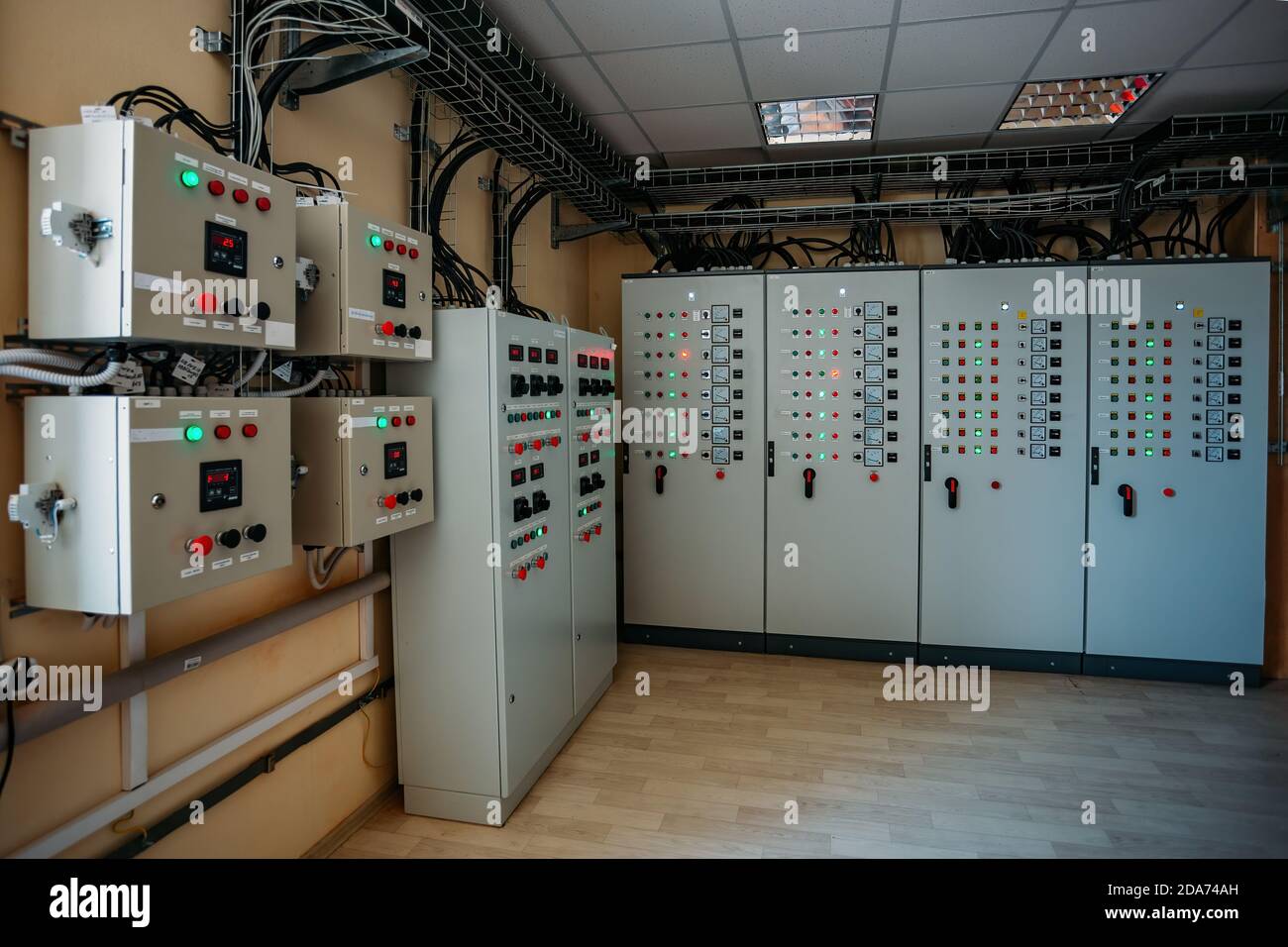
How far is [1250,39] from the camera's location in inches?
119

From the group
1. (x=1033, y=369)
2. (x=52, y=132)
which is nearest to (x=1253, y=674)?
(x=1033, y=369)

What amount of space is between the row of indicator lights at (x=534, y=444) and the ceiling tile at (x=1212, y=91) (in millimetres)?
3144

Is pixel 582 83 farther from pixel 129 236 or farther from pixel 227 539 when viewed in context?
pixel 227 539

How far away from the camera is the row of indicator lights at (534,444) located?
271cm

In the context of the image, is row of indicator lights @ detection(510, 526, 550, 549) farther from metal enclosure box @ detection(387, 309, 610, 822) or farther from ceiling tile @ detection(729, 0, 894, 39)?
ceiling tile @ detection(729, 0, 894, 39)

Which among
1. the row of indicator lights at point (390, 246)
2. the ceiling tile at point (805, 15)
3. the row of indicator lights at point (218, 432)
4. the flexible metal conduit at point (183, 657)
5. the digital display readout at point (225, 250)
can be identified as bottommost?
the flexible metal conduit at point (183, 657)

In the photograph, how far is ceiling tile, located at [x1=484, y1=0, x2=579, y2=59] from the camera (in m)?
2.75

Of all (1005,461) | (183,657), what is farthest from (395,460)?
(1005,461)

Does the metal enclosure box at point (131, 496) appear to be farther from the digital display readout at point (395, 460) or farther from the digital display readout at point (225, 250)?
the digital display readout at point (395, 460)

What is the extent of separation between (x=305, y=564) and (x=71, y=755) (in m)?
0.86

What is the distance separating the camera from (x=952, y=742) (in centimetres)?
331

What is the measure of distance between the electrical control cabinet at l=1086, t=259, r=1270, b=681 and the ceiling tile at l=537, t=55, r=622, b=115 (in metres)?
2.72

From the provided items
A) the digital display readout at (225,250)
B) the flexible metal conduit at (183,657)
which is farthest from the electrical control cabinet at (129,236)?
the flexible metal conduit at (183,657)

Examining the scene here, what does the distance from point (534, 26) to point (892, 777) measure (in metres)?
3.26
